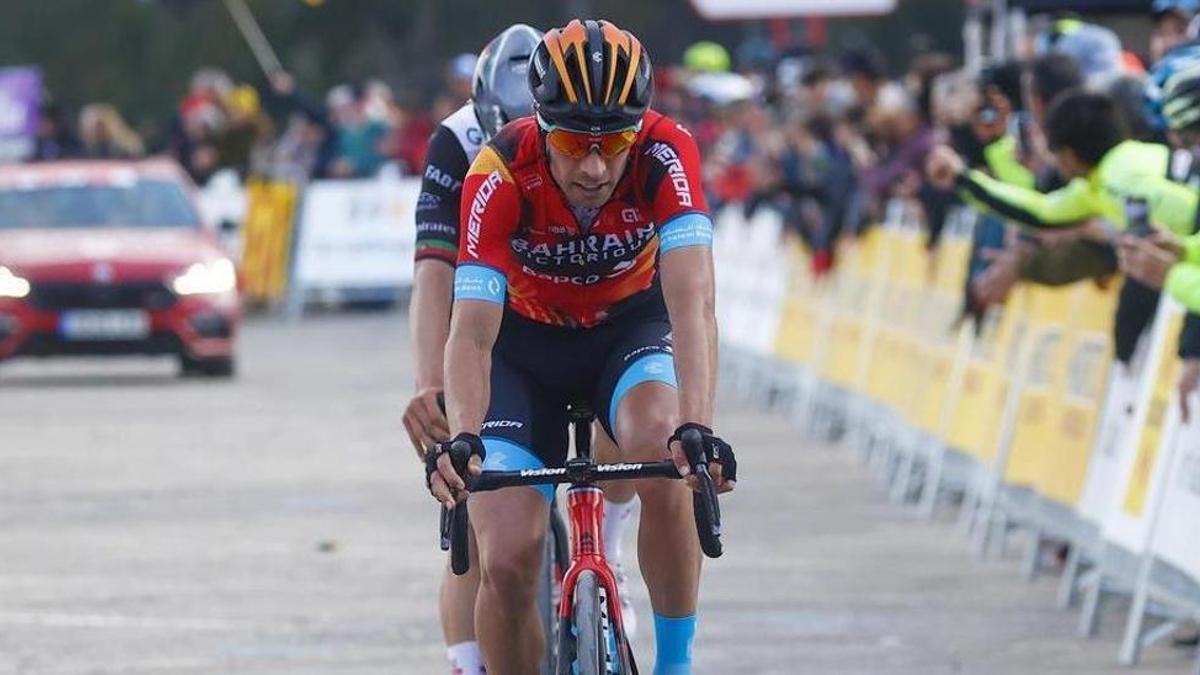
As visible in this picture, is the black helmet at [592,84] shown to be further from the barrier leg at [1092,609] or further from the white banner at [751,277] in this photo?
the white banner at [751,277]

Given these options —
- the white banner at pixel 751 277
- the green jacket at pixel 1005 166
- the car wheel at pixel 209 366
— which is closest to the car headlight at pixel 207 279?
the car wheel at pixel 209 366

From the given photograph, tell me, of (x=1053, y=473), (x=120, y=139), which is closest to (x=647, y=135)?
(x=1053, y=473)

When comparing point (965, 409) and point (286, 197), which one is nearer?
point (965, 409)

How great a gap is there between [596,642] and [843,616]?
15.3 ft

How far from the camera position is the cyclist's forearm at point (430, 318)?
9.06 m

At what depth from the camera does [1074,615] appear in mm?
12359

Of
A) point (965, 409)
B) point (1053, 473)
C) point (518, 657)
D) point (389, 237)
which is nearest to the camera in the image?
point (518, 657)

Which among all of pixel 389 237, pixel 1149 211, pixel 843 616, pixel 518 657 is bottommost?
pixel 389 237

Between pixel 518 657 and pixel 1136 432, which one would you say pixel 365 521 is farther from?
pixel 518 657

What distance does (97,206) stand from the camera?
26031 millimetres

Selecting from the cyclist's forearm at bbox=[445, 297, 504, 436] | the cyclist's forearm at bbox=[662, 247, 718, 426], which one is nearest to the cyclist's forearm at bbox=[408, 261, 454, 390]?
the cyclist's forearm at bbox=[445, 297, 504, 436]

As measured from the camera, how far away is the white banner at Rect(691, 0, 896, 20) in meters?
31.8

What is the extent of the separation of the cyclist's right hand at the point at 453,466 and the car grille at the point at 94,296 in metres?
17.2

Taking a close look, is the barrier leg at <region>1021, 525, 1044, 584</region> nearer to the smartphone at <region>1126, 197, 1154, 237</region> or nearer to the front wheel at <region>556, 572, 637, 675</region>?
the smartphone at <region>1126, 197, 1154, 237</region>
